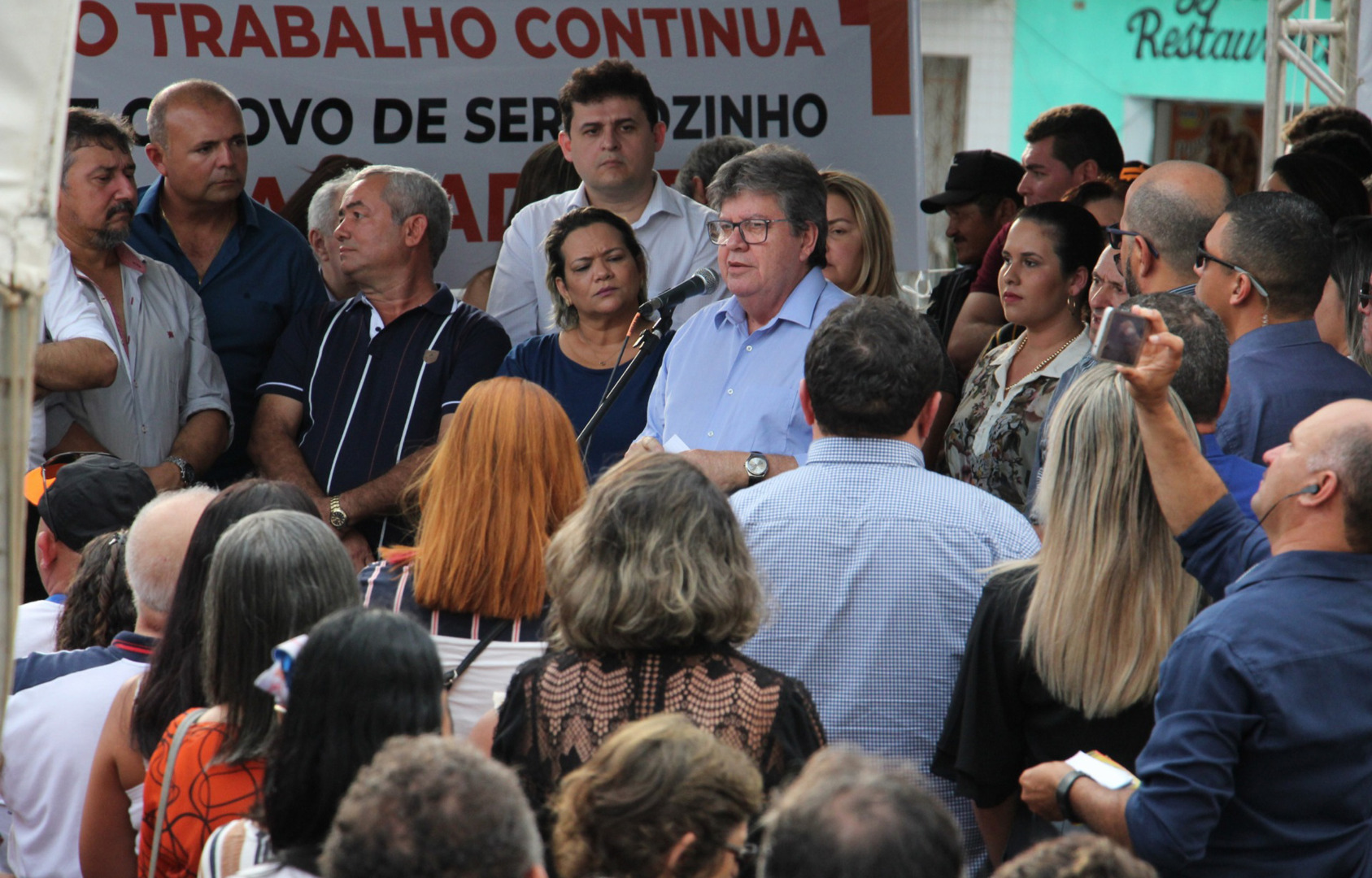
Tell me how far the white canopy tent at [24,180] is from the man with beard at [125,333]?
2.90 m

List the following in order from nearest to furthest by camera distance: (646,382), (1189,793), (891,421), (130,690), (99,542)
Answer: (1189,793) < (130,690) < (891,421) < (99,542) < (646,382)

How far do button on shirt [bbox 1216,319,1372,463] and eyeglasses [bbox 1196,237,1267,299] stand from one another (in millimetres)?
102

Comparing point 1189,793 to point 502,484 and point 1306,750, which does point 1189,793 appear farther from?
point 502,484

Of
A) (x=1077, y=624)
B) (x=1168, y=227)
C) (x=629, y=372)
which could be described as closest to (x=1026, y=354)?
(x=1168, y=227)

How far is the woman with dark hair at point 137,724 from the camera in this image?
2.44 m

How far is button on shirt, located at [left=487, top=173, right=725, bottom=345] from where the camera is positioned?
540cm

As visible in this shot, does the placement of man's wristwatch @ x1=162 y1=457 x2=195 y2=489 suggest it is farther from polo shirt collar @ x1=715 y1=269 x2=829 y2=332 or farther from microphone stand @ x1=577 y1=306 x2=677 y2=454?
polo shirt collar @ x1=715 y1=269 x2=829 y2=332

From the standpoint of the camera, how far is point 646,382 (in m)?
4.58

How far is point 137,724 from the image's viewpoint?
2.46m

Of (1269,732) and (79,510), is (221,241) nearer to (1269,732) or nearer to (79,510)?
(79,510)

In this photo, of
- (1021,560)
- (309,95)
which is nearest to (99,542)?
(1021,560)

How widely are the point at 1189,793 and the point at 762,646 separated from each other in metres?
0.88

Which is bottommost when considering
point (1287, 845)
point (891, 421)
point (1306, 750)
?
point (1287, 845)

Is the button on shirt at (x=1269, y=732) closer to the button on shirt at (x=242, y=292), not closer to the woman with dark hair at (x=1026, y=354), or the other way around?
the woman with dark hair at (x=1026, y=354)
